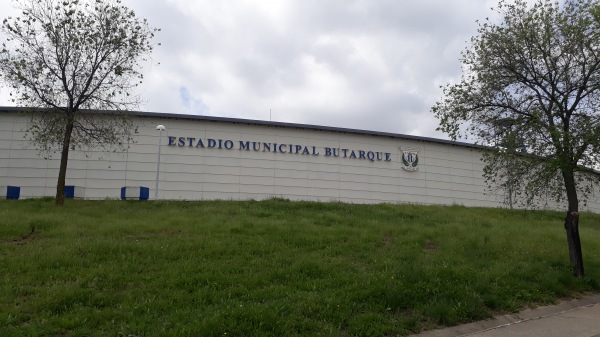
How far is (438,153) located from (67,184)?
20.4 m

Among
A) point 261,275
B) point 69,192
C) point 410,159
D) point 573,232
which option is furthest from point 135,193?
point 573,232

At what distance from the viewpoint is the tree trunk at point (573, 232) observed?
9742mm

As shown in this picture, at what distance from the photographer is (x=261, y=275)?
25.4 feet

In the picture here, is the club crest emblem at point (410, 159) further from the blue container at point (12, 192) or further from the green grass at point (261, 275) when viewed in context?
the blue container at point (12, 192)

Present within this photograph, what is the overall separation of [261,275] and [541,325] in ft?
14.7

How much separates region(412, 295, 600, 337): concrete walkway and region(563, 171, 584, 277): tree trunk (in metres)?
1.78

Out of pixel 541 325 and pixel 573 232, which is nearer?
pixel 541 325

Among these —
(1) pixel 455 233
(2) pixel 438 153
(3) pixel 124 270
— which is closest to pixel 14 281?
(3) pixel 124 270

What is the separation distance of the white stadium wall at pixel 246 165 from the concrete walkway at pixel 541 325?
558 inches

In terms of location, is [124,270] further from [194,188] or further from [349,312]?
[194,188]

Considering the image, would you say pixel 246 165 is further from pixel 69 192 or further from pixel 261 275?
pixel 261 275

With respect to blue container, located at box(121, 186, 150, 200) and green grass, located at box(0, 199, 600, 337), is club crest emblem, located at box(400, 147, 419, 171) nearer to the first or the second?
green grass, located at box(0, 199, 600, 337)

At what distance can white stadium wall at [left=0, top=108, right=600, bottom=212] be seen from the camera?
72.8ft

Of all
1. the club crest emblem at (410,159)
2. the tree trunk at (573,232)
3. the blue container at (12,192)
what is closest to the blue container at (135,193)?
the blue container at (12,192)
